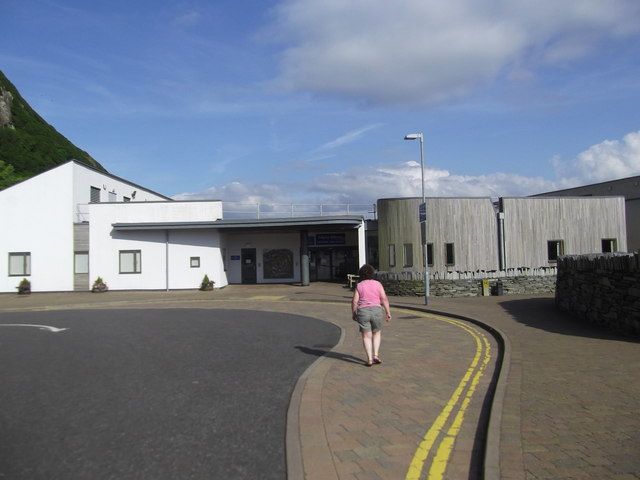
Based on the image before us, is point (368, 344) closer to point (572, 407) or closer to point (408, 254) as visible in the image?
point (572, 407)

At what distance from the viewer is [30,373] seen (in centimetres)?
858

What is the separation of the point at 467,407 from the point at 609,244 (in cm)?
2312

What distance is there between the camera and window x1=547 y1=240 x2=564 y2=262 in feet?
84.4

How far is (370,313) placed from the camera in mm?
8719

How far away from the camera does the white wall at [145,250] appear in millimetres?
31031

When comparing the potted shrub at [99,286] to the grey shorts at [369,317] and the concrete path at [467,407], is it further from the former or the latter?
the grey shorts at [369,317]

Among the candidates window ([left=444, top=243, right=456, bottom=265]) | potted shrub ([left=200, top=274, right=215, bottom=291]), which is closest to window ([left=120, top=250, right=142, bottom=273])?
potted shrub ([left=200, top=274, right=215, bottom=291])

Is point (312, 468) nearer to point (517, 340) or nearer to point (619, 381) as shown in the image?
point (619, 381)

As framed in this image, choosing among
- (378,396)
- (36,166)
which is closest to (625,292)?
(378,396)

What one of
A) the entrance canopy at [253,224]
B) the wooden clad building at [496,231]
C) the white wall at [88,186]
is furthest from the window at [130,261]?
the wooden clad building at [496,231]

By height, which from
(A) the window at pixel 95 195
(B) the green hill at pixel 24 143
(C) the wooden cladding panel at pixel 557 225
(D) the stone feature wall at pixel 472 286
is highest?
(B) the green hill at pixel 24 143

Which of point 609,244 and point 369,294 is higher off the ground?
point 609,244

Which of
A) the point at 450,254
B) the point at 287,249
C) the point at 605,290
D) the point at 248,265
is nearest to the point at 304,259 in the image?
the point at 287,249

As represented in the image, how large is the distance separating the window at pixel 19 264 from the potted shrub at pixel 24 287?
0.51 meters
